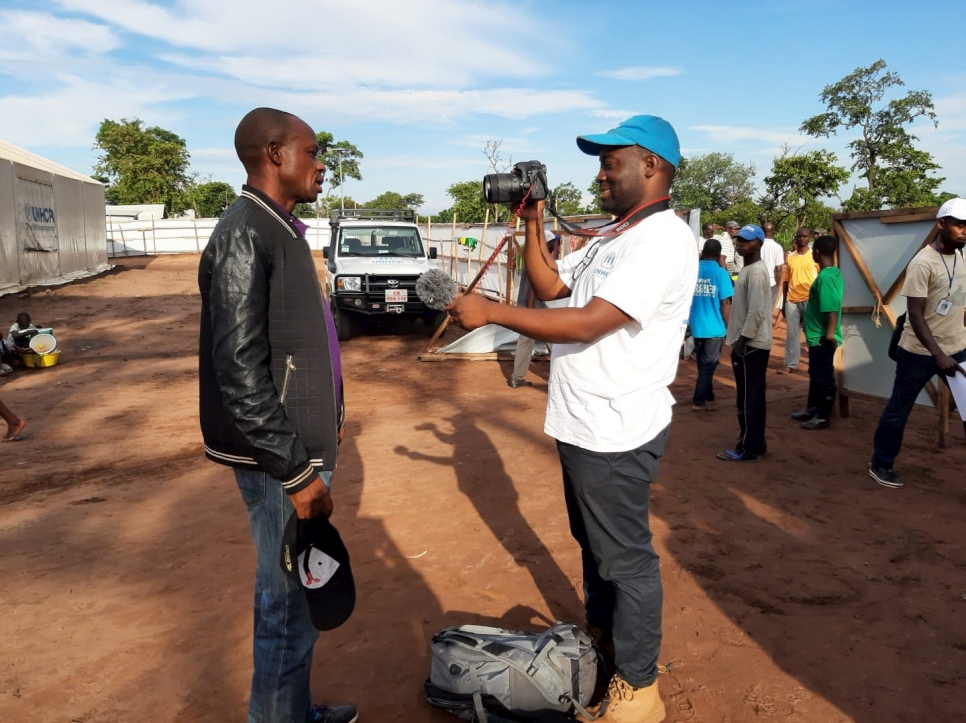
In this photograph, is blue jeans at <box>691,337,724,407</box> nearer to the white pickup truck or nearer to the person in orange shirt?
the person in orange shirt

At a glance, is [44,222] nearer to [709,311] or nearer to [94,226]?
[94,226]

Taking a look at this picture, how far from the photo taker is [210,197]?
2226 inches

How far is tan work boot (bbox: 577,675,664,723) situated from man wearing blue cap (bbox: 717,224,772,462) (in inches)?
141

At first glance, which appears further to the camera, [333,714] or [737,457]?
[737,457]

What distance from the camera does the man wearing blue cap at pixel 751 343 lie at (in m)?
5.56

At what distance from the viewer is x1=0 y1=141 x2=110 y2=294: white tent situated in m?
17.1

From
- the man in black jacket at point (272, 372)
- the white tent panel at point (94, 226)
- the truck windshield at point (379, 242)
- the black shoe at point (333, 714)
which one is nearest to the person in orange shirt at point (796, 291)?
the truck windshield at point (379, 242)

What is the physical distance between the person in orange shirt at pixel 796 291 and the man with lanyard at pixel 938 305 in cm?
463

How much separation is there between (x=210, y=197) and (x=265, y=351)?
A: 60.3m

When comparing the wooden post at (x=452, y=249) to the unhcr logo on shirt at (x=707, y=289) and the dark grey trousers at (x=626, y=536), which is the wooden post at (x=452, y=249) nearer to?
the unhcr logo on shirt at (x=707, y=289)

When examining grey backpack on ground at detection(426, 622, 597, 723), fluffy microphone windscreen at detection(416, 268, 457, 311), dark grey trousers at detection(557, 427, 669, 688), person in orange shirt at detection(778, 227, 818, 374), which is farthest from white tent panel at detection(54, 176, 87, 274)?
dark grey trousers at detection(557, 427, 669, 688)

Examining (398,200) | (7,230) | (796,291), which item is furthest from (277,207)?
(398,200)

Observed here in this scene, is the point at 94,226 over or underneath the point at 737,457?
over

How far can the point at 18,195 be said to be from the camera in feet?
57.7
